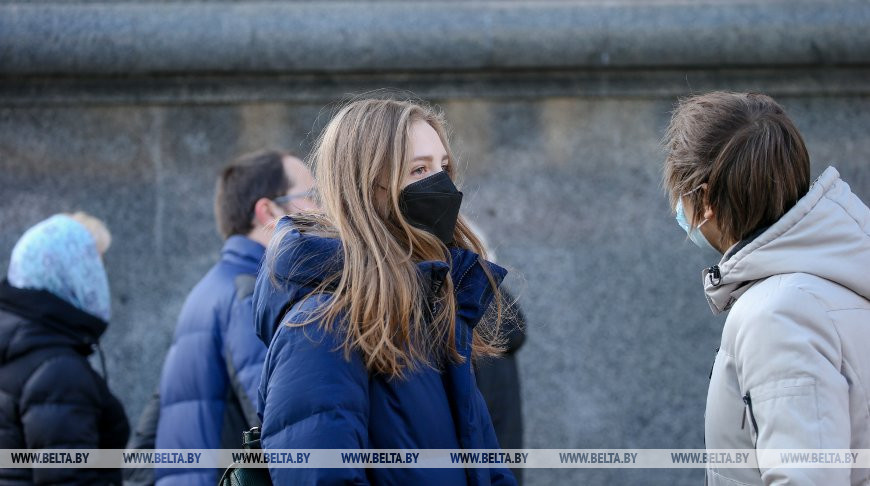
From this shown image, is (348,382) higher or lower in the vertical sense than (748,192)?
lower

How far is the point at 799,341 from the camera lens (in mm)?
2102

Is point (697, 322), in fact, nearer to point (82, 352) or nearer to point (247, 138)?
point (247, 138)

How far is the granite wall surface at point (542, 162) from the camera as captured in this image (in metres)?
5.06

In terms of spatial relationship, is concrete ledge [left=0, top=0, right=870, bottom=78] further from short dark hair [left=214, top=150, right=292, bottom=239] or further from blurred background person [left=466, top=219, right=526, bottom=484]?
blurred background person [left=466, top=219, right=526, bottom=484]

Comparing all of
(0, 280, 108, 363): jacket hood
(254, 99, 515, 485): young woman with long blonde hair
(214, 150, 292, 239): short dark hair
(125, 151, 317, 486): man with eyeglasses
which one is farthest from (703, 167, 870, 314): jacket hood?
(0, 280, 108, 363): jacket hood

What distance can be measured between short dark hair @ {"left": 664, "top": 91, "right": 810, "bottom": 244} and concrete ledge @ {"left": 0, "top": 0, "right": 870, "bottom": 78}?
2.65 metres

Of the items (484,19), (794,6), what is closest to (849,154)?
(794,6)

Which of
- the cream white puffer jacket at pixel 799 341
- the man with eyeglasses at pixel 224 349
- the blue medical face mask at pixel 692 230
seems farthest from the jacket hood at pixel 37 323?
the cream white puffer jacket at pixel 799 341

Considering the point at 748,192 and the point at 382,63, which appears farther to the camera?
the point at 382,63

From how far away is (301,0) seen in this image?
16.9ft

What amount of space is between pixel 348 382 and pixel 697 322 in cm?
346

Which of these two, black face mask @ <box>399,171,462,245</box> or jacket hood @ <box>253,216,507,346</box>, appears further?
black face mask @ <box>399,171,462,245</box>

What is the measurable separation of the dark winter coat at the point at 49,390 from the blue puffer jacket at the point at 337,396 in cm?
164

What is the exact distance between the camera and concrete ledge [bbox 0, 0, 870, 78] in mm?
4980
